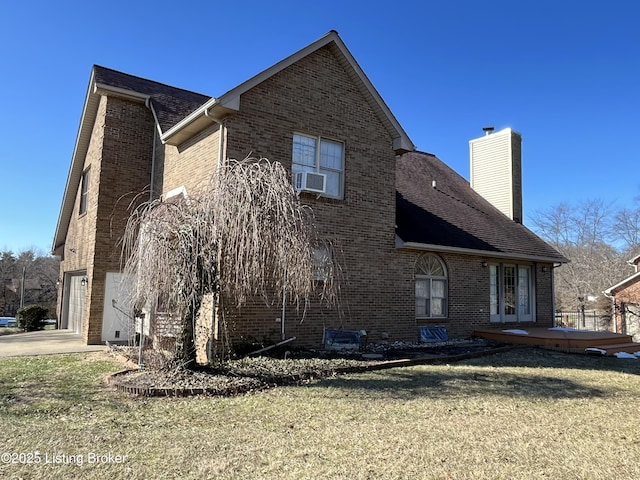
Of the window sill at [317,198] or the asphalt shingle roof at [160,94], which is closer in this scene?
the window sill at [317,198]

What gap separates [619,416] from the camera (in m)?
6.71

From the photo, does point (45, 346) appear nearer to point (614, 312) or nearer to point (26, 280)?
point (614, 312)

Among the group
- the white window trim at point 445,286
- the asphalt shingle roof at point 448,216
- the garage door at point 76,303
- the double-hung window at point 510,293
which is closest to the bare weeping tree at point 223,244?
the asphalt shingle roof at point 448,216

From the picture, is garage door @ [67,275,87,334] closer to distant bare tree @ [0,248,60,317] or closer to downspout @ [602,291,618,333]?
downspout @ [602,291,618,333]

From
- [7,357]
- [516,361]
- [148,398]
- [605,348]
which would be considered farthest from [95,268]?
[605,348]

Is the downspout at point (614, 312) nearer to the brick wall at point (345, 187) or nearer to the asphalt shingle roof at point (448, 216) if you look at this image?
the asphalt shingle roof at point (448, 216)

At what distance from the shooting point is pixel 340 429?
5.74 metres

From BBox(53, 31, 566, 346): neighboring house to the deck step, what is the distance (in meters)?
3.29

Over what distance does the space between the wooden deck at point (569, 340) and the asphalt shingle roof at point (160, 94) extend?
1165 centimetres

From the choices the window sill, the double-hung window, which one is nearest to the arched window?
the double-hung window

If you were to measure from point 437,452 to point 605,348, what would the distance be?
1112 cm

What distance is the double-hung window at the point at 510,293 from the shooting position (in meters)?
16.8

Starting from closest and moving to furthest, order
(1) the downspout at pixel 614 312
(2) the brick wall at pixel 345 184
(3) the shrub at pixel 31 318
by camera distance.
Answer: (2) the brick wall at pixel 345 184
(3) the shrub at pixel 31 318
(1) the downspout at pixel 614 312

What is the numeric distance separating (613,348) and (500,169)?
894 centimetres
